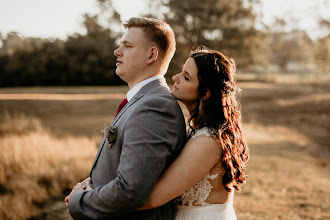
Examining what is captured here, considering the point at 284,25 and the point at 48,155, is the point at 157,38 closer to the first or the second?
the point at 48,155

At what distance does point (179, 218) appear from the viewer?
2527 millimetres

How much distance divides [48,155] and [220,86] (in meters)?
5.72

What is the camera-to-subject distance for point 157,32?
2.35 metres

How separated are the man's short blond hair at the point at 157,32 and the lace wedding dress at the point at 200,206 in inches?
39.0

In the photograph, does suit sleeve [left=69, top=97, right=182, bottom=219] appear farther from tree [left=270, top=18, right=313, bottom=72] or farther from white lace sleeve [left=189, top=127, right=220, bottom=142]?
tree [left=270, top=18, right=313, bottom=72]

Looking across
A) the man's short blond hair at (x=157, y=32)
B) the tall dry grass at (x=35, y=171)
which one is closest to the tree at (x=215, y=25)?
the tall dry grass at (x=35, y=171)

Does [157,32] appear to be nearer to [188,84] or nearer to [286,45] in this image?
[188,84]

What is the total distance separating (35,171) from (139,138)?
5.07 metres

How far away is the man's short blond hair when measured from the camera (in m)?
2.32

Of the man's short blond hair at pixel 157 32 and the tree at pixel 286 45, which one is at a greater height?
the man's short blond hair at pixel 157 32

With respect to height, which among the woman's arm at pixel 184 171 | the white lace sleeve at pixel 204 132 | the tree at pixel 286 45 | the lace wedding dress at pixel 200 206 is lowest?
the tree at pixel 286 45

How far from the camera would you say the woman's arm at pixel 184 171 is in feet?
6.61

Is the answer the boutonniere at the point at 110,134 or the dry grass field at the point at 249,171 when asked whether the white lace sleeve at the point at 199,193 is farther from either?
the dry grass field at the point at 249,171

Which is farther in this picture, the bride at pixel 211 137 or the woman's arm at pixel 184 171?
the bride at pixel 211 137
